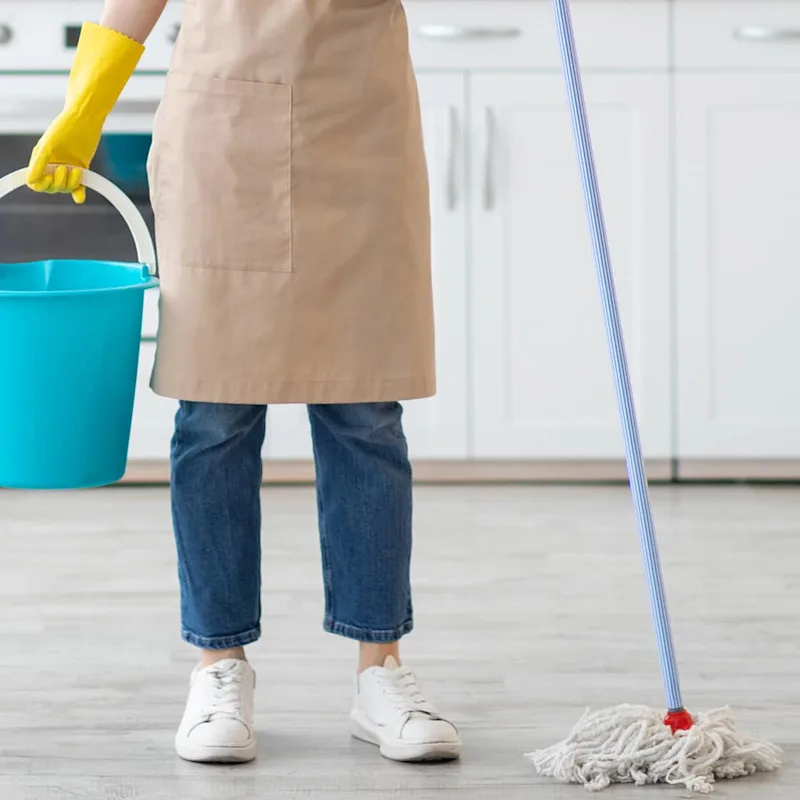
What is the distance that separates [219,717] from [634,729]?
0.40 meters

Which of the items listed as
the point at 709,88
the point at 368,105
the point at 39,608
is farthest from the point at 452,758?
the point at 709,88

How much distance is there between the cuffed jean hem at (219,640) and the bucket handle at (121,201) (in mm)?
374

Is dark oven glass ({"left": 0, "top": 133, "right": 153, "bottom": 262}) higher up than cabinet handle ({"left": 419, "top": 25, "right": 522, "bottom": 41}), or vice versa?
cabinet handle ({"left": 419, "top": 25, "right": 522, "bottom": 41})

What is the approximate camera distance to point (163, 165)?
139cm

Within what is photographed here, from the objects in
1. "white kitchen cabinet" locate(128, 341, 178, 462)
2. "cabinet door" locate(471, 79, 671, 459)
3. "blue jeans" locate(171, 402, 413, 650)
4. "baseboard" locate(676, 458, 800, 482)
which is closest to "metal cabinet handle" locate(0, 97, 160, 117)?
"white kitchen cabinet" locate(128, 341, 178, 462)

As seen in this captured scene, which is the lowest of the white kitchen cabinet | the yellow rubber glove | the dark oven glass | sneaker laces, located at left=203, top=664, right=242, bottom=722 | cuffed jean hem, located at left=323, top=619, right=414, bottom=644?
Answer: the white kitchen cabinet

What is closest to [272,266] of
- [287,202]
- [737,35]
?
[287,202]

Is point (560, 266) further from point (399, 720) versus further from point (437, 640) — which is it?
point (399, 720)

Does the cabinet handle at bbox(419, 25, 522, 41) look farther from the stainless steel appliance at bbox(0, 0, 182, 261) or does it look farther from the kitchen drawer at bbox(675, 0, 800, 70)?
the stainless steel appliance at bbox(0, 0, 182, 261)

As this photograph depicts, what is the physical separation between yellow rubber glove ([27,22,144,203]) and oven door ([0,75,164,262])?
50.1 inches

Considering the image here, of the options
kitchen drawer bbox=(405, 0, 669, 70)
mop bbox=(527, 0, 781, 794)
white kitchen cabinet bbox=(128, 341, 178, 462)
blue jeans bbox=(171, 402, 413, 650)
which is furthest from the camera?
white kitchen cabinet bbox=(128, 341, 178, 462)

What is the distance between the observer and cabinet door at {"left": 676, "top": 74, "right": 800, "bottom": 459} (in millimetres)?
2641

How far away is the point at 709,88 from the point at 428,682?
4.79 feet

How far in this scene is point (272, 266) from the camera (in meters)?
1.36
